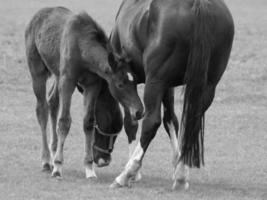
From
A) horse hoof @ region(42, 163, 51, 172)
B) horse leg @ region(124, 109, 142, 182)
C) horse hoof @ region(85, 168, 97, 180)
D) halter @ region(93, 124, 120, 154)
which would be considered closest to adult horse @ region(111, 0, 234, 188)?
horse hoof @ region(85, 168, 97, 180)

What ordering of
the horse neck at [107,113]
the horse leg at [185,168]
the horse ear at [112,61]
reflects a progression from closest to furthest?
the horse leg at [185,168], the horse ear at [112,61], the horse neck at [107,113]

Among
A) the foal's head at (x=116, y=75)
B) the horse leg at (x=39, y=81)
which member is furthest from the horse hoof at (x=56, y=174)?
the foal's head at (x=116, y=75)

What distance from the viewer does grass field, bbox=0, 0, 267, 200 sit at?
8.16m

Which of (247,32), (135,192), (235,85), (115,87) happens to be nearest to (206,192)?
(135,192)

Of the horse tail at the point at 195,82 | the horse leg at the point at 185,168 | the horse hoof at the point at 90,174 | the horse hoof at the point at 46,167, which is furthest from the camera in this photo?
the horse hoof at the point at 46,167

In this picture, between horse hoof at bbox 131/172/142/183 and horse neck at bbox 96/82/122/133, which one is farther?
horse neck at bbox 96/82/122/133

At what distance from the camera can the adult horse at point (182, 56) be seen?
7.94 metres

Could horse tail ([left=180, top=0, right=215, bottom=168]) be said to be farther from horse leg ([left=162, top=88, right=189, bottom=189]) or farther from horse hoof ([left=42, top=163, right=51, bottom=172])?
horse hoof ([left=42, top=163, right=51, bottom=172])

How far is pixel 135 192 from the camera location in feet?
26.7

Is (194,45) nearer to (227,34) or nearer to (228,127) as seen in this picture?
(227,34)

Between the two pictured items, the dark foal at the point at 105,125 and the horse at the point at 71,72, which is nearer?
the horse at the point at 71,72

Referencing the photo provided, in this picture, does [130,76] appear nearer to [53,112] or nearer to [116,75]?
[116,75]

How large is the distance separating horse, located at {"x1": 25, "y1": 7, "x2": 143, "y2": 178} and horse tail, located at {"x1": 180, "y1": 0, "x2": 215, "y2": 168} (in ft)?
2.05

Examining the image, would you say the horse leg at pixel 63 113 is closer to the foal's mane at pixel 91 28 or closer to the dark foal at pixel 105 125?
the dark foal at pixel 105 125
